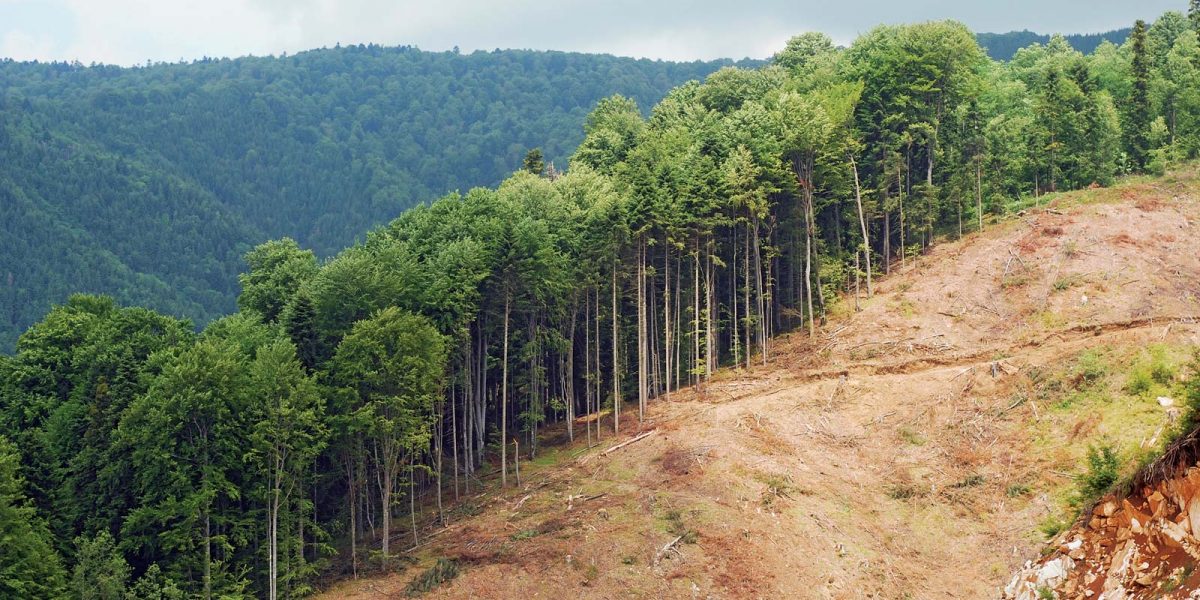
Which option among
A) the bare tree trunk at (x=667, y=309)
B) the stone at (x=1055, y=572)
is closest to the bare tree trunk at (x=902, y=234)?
the bare tree trunk at (x=667, y=309)

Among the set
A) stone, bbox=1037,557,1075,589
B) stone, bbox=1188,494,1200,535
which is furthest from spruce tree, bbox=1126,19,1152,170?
stone, bbox=1188,494,1200,535

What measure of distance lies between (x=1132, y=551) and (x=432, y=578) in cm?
3537

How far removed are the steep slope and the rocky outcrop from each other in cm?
1934

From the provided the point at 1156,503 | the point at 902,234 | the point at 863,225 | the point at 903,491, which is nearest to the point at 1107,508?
the point at 1156,503

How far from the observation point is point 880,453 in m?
61.8

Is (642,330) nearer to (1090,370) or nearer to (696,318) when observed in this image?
(696,318)

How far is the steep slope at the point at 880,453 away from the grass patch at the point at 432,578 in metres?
0.39

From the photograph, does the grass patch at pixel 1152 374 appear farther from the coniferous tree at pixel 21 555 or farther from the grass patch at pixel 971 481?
the coniferous tree at pixel 21 555

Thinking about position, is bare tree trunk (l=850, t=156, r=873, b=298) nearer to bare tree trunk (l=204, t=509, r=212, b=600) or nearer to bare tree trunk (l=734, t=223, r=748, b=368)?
bare tree trunk (l=734, t=223, r=748, b=368)

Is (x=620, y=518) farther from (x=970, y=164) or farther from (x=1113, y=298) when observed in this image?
A: (x=970, y=164)

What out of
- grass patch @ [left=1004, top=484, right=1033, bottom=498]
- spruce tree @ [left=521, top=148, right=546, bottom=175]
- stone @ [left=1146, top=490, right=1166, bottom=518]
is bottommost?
grass patch @ [left=1004, top=484, right=1033, bottom=498]

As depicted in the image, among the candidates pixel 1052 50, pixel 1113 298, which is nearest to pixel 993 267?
pixel 1113 298

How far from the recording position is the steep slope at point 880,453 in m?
53.6

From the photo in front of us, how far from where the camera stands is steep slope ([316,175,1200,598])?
53.6 metres
